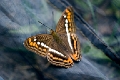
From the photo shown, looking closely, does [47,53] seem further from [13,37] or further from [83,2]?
[83,2]

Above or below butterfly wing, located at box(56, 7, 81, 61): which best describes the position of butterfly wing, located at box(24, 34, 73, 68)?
below

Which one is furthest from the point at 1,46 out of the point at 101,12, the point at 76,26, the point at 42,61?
the point at 101,12

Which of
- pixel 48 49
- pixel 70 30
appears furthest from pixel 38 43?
pixel 70 30

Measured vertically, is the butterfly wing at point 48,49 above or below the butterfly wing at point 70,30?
below

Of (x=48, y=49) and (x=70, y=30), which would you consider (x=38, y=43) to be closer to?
(x=48, y=49)

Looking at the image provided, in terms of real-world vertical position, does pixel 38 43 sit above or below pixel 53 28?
below

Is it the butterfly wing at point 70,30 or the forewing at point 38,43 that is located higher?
the butterfly wing at point 70,30
